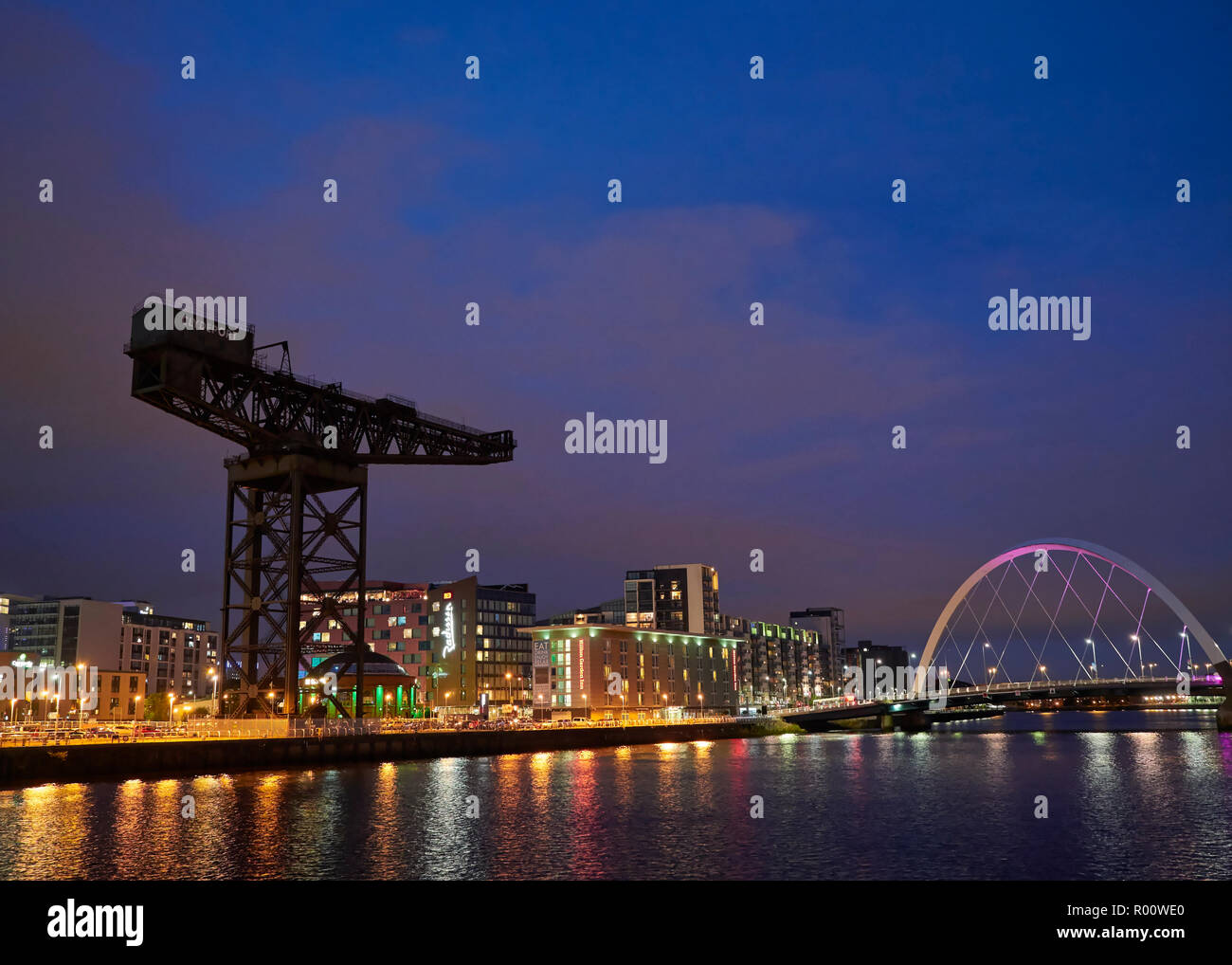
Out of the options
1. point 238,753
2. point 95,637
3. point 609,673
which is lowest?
point 609,673

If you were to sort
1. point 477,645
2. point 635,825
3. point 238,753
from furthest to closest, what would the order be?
point 477,645
point 238,753
point 635,825

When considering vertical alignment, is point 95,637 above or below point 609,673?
above

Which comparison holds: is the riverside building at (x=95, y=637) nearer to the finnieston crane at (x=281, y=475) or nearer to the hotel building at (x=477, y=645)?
the hotel building at (x=477, y=645)

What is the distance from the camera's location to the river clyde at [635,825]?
30.3m

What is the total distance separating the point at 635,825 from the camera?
131ft

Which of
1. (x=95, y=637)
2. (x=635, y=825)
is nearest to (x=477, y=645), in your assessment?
(x=95, y=637)

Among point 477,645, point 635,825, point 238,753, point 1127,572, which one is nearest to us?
point 635,825

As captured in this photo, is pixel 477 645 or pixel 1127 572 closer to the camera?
pixel 1127 572

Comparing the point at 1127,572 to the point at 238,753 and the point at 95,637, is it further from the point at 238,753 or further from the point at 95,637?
the point at 95,637

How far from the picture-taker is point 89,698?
146 meters

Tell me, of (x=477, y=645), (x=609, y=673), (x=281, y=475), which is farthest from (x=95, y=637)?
(x=281, y=475)

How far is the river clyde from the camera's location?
30281 mm

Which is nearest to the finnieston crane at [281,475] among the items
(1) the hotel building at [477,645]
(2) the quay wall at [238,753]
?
(2) the quay wall at [238,753]

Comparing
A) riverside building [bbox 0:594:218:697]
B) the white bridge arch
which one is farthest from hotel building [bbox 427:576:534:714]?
the white bridge arch
